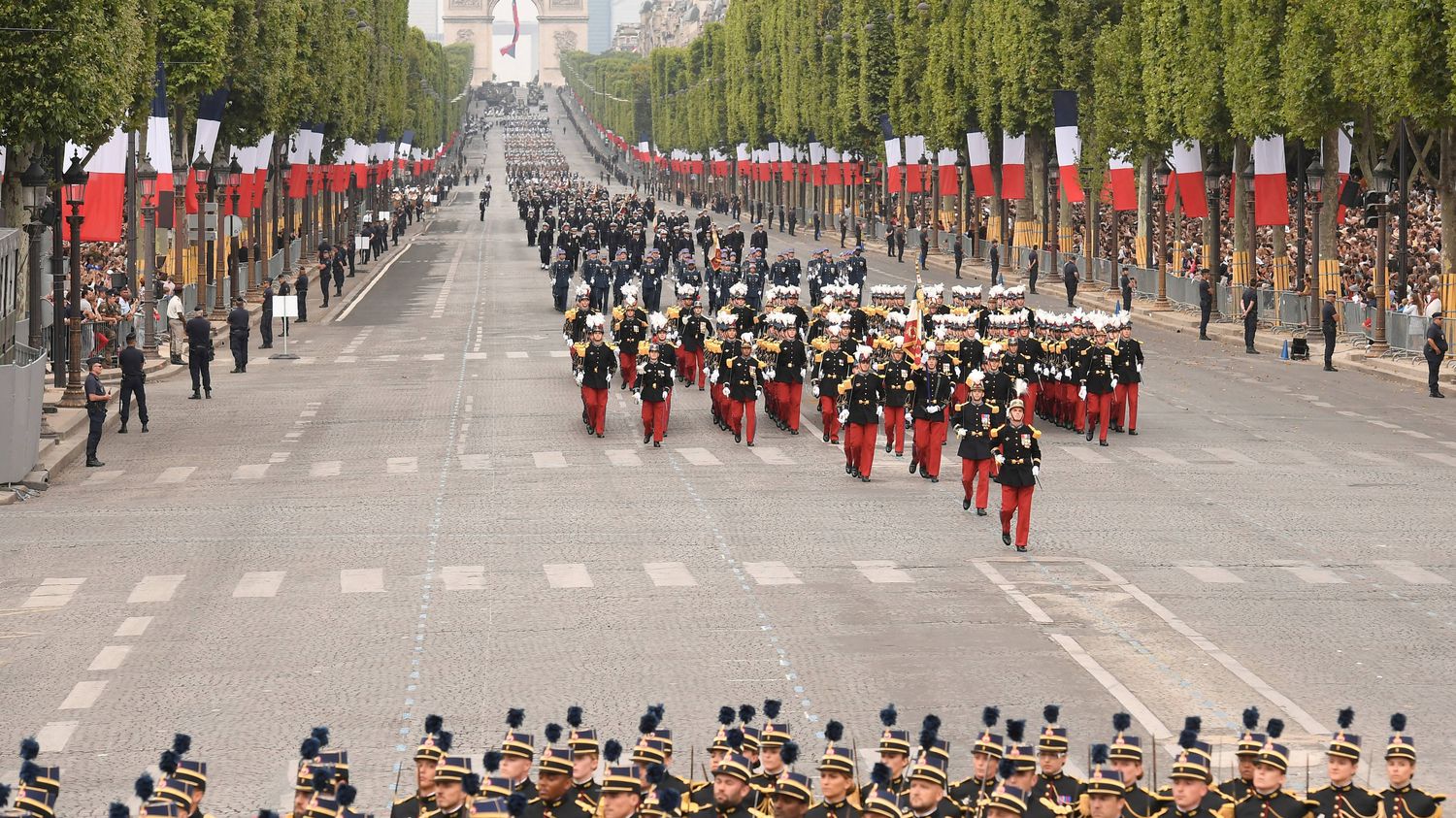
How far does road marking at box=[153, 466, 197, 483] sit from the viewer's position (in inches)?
1166

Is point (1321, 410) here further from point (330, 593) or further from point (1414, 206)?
point (1414, 206)

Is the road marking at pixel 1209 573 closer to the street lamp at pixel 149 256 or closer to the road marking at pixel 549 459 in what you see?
the road marking at pixel 549 459

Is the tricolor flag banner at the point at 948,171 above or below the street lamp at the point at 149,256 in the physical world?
above

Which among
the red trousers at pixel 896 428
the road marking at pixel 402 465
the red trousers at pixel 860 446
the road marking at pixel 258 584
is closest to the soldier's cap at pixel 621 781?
the road marking at pixel 258 584

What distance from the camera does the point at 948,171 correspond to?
288ft

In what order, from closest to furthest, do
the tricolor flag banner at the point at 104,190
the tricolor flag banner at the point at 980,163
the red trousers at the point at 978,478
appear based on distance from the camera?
the red trousers at the point at 978,478 → the tricolor flag banner at the point at 104,190 → the tricolor flag banner at the point at 980,163

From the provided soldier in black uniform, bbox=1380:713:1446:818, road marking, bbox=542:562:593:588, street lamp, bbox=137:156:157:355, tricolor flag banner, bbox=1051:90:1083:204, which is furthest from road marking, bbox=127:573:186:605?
tricolor flag banner, bbox=1051:90:1083:204

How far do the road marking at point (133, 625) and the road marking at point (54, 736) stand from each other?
10.8ft

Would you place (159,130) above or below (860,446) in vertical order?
above

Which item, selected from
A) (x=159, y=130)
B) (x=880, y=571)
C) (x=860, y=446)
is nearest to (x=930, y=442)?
(x=860, y=446)

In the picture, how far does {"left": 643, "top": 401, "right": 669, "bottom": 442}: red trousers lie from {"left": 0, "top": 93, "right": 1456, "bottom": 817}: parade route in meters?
0.50

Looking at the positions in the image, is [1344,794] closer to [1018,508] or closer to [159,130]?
[1018,508]

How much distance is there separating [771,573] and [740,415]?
11781 millimetres

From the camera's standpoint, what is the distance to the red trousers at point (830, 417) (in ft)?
109
